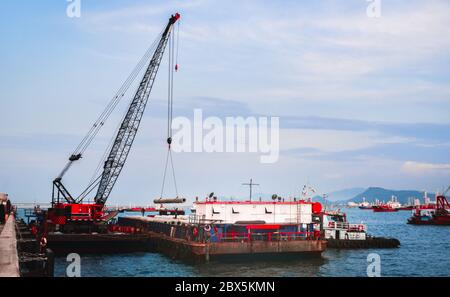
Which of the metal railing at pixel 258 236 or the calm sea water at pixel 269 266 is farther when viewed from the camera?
the metal railing at pixel 258 236

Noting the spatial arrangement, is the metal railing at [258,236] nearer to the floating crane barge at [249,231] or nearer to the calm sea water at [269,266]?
the floating crane barge at [249,231]

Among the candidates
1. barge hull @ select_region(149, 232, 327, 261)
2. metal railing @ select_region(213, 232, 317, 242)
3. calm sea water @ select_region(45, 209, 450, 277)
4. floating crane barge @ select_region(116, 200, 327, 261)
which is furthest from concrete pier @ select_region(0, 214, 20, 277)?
metal railing @ select_region(213, 232, 317, 242)

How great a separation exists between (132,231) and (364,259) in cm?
3507

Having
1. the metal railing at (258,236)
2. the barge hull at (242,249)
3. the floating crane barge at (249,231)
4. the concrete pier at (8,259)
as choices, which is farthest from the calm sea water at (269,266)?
the concrete pier at (8,259)

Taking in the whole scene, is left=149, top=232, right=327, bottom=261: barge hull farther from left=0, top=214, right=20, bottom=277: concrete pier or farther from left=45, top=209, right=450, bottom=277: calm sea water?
left=0, top=214, right=20, bottom=277: concrete pier

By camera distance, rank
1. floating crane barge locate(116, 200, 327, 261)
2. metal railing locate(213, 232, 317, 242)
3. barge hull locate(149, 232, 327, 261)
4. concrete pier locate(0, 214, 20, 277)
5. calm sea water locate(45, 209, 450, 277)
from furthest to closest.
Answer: metal railing locate(213, 232, 317, 242) → floating crane barge locate(116, 200, 327, 261) → barge hull locate(149, 232, 327, 261) → calm sea water locate(45, 209, 450, 277) → concrete pier locate(0, 214, 20, 277)

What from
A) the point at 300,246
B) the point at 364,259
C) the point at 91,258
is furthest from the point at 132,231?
the point at 364,259

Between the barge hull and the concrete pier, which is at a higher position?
the concrete pier

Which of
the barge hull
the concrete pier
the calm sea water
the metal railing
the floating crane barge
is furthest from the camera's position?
the metal railing

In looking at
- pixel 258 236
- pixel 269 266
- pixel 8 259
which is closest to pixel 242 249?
pixel 269 266

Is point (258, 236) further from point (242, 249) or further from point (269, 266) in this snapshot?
point (269, 266)

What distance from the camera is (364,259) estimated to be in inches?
2586

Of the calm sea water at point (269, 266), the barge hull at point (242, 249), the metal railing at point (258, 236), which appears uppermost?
the metal railing at point (258, 236)
